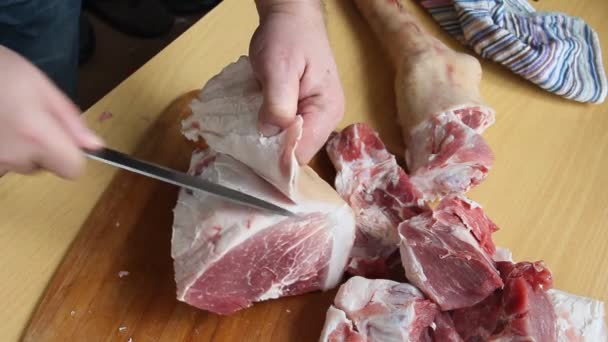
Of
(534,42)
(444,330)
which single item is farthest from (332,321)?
(534,42)

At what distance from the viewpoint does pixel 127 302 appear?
1.16m

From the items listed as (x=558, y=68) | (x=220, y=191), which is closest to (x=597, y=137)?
(x=558, y=68)

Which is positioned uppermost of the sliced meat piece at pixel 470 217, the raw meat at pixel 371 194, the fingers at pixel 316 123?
the fingers at pixel 316 123

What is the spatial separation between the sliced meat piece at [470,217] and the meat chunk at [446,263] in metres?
0.02

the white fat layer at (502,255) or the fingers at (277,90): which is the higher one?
the fingers at (277,90)

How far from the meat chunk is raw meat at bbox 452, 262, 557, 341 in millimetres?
27

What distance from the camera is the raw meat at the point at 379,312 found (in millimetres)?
1101

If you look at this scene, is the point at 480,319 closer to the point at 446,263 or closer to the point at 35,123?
the point at 446,263

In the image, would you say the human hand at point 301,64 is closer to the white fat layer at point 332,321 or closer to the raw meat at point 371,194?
the raw meat at point 371,194

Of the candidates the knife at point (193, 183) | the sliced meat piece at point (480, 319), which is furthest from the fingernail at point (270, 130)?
the sliced meat piece at point (480, 319)

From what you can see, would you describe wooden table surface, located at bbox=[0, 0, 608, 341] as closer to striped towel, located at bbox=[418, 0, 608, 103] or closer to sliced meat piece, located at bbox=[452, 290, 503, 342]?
striped towel, located at bbox=[418, 0, 608, 103]

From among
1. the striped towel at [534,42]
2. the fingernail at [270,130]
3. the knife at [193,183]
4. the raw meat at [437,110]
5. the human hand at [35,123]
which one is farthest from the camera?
the striped towel at [534,42]

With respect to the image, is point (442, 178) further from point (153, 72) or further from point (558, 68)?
point (153, 72)

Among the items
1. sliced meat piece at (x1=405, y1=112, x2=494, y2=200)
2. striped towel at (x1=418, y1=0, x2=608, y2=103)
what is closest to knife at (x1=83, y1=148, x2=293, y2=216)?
sliced meat piece at (x1=405, y1=112, x2=494, y2=200)
